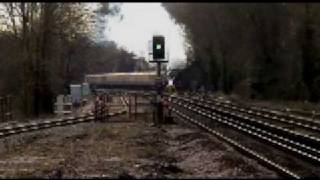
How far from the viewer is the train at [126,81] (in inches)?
2787

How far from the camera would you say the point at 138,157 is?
18047mm

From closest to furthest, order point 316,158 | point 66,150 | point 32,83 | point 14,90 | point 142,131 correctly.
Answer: point 316,158 < point 66,150 < point 142,131 < point 32,83 < point 14,90

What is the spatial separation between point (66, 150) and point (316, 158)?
7714 millimetres

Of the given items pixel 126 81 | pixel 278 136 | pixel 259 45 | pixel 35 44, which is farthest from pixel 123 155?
pixel 126 81

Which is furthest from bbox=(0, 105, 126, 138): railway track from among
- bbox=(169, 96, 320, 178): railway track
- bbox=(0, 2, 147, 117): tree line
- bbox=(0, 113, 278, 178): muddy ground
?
bbox=(0, 2, 147, 117): tree line

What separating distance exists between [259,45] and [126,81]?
28.8 metres

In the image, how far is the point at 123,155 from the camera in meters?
18.6

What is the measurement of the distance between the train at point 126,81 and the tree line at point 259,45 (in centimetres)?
636

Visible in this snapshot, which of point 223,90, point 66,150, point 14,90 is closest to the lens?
point 66,150

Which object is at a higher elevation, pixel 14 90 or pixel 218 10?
pixel 218 10

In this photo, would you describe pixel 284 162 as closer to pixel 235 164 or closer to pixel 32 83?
pixel 235 164

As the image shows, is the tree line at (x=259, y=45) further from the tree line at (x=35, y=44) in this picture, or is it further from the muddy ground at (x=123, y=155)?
the muddy ground at (x=123, y=155)

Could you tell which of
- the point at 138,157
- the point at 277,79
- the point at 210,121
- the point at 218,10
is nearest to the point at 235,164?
the point at 138,157

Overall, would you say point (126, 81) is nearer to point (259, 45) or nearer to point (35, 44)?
point (259, 45)
